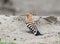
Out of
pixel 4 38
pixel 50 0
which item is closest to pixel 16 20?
pixel 4 38

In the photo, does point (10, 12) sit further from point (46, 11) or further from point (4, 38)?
point (4, 38)

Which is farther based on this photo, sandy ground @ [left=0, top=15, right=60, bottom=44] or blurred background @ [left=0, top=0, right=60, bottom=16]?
blurred background @ [left=0, top=0, right=60, bottom=16]

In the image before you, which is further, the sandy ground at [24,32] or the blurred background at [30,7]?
the blurred background at [30,7]

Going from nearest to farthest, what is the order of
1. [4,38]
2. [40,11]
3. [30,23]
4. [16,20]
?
[4,38]
[30,23]
[16,20]
[40,11]

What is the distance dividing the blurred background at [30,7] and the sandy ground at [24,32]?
201cm

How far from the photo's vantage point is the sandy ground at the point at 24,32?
1074cm

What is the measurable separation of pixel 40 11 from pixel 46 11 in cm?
26

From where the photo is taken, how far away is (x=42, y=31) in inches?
481

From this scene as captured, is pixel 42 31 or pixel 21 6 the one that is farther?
pixel 21 6

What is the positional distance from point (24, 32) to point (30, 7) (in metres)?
3.67

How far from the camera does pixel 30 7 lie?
1542cm

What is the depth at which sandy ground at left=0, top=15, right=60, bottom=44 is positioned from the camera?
10.7 metres

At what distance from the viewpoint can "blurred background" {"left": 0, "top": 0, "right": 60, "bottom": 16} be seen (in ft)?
50.0

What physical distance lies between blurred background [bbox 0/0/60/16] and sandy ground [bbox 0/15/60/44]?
201 cm
